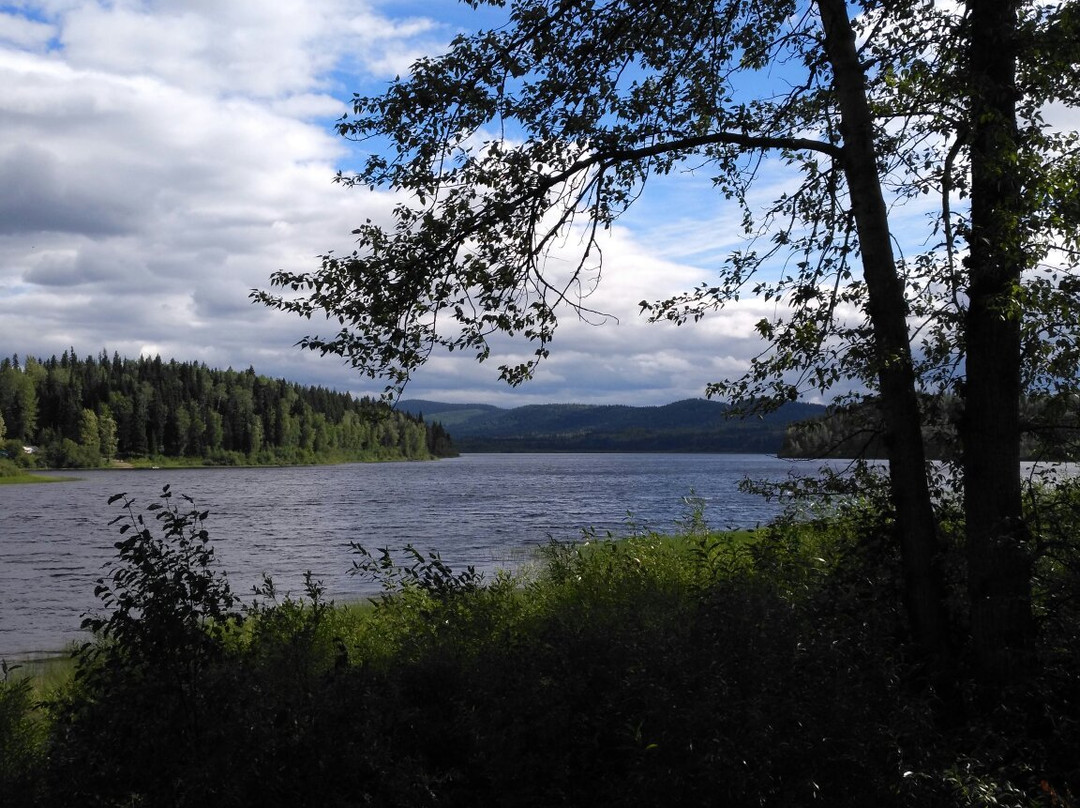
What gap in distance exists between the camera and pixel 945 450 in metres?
8.73

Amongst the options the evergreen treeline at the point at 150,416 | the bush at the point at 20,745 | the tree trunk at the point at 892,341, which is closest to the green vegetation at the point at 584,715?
the bush at the point at 20,745

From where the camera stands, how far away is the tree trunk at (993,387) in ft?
23.4

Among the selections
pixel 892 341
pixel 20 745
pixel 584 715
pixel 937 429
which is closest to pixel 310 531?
pixel 20 745

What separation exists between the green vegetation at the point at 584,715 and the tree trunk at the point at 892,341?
0.24 meters

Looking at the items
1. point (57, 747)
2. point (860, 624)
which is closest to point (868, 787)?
point (860, 624)

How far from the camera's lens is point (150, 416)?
506 ft

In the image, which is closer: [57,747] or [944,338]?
[57,747]

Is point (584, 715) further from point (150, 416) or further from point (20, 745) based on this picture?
point (150, 416)

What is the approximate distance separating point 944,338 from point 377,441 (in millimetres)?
194982

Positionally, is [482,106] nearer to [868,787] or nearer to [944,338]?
[944,338]

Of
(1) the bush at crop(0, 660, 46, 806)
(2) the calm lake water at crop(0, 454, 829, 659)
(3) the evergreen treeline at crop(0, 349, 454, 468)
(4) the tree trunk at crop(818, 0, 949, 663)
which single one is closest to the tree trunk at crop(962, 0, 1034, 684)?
(4) the tree trunk at crop(818, 0, 949, 663)

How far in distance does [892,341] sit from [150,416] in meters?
163

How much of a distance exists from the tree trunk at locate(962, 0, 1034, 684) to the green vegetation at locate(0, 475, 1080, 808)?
0.28 metres

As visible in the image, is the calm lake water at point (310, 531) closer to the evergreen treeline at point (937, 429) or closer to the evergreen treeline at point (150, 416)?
the evergreen treeline at point (937, 429)
